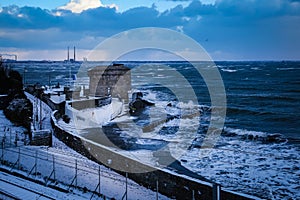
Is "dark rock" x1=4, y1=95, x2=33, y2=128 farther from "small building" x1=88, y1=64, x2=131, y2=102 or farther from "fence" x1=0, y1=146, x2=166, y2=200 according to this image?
"small building" x1=88, y1=64, x2=131, y2=102

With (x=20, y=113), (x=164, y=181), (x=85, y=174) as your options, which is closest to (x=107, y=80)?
(x=20, y=113)

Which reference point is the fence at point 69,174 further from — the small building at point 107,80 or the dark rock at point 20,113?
the small building at point 107,80

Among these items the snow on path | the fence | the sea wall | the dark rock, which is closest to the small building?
the dark rock

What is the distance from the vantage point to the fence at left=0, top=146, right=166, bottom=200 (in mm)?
11188

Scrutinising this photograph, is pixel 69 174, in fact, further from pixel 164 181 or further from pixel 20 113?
pixel 20 113

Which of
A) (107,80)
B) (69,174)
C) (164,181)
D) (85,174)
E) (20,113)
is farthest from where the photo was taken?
(107,80)

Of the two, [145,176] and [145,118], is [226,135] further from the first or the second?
[145,176]

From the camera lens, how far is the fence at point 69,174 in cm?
1119

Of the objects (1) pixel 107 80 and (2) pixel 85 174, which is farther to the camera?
(1) pixel 107 80

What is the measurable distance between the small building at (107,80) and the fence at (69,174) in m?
25.0

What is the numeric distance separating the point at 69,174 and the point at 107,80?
27996 millimetres

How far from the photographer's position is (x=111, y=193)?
11117 millimetres

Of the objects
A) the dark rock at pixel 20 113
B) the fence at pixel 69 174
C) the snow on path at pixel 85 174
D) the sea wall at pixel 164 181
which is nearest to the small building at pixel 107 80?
the dark rock at pixel 20 113

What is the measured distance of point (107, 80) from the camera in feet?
131
